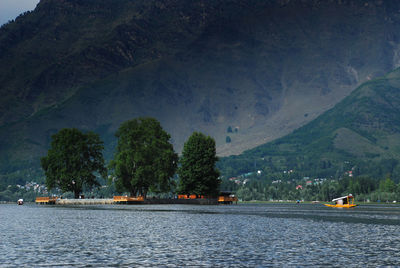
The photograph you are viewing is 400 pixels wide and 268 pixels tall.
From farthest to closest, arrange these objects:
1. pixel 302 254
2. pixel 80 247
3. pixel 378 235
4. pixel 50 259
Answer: pixel 378 235 → pixel 80 247 → pixel 302 254 → pixel 50 259

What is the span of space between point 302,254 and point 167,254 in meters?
12.7

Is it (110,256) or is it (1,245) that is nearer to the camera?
(110,256)

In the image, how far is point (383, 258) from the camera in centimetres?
5794

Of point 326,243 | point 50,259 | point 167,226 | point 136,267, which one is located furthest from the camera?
point 167,226

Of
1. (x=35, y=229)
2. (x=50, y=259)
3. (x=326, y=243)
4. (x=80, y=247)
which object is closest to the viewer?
(x=50, y=259)

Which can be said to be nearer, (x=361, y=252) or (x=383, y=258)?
(x=383, y=258)

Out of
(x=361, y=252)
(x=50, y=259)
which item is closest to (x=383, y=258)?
(x=361, y=252)

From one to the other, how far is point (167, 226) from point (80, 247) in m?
33.2

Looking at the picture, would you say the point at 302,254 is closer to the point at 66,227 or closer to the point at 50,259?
the point at 50,259

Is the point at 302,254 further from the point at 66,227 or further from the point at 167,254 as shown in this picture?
the point at 66,227

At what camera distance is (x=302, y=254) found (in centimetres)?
6056

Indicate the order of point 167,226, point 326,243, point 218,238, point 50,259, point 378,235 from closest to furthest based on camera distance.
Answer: point 50,259 → point 326,243 → point 218,238 → point 378,235 → point 167,226

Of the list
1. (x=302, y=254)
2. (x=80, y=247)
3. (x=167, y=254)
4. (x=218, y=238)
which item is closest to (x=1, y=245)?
(x=80, y=247)

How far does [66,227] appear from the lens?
97.2 metres
